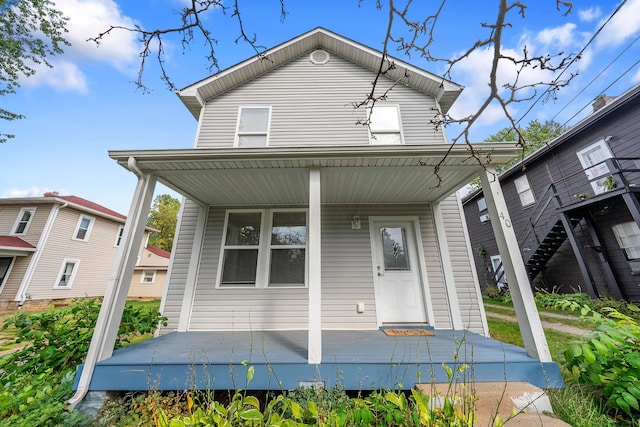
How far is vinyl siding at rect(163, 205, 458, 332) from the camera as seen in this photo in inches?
161

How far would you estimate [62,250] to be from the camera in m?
10.5

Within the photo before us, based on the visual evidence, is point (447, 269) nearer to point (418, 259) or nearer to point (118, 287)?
point (418, 259)

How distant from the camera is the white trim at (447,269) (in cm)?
396

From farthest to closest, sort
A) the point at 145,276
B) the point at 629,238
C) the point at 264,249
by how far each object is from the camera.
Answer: the point at 145,276
the point at 629,238
the point at 264,249

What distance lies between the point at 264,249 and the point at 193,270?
1.32m

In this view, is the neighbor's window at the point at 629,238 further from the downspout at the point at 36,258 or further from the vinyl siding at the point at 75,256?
the downspout at the point at 36,258

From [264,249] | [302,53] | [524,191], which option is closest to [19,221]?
[264,249]

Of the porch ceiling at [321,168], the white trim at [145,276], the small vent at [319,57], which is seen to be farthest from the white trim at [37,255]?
the small vent at [319,57]

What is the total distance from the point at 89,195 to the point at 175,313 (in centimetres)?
1476

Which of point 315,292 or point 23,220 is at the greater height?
point 23,220

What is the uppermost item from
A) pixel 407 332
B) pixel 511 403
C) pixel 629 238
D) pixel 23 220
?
pixel 23 220

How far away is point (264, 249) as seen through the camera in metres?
4.47

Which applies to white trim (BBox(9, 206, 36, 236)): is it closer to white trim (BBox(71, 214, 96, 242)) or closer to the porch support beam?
white trim (BBox(71, 214, 96, 242))

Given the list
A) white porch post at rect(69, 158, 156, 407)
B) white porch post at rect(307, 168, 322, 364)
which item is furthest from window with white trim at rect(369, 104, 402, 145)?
white porch post at rect(69, 158, 156, 407)
